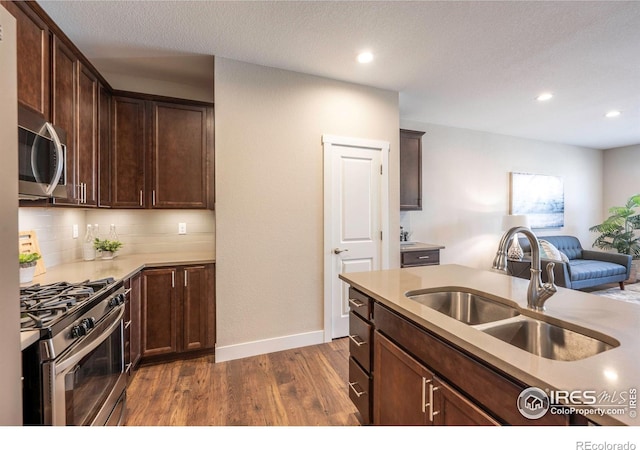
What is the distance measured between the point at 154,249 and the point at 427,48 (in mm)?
3263

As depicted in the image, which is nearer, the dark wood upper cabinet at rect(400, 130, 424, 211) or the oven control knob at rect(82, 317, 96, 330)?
the oven control knob at rect(82, 317, 96, 330)

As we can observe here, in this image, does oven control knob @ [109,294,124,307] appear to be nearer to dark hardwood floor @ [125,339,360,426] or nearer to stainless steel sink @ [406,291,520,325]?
dark hardwood floor @ [125,339,360,426]

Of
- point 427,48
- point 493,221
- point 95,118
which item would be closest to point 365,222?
point 427,48

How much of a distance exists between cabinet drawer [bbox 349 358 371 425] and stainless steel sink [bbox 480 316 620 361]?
78cm

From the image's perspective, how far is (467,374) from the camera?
95 centimetres

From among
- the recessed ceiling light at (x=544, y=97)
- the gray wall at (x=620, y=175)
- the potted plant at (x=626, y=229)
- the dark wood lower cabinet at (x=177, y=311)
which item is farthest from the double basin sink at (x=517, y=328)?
the gray wall at (x=620, y=175)

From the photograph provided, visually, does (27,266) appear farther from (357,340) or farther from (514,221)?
(514,221)

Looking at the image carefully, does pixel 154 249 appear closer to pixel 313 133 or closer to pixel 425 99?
pixel 313 133

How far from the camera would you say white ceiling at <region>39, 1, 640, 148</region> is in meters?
1.96

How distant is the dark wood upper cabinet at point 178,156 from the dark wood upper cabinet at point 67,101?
65cm

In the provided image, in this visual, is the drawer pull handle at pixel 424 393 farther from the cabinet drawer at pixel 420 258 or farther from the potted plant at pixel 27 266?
the cabinet drawer at pixel 420 258

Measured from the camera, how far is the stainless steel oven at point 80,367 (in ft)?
3.51

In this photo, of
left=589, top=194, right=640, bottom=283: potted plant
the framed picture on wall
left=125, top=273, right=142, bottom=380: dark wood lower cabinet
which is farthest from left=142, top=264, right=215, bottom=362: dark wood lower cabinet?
left=589, top=194, right=640, bottom=283: potted plant

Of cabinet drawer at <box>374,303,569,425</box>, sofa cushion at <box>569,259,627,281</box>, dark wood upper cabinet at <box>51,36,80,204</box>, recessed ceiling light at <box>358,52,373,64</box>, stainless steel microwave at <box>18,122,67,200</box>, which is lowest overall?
sofa cushion at <box>569,259,627,281</box>
